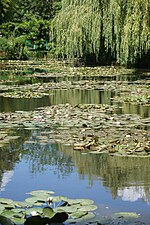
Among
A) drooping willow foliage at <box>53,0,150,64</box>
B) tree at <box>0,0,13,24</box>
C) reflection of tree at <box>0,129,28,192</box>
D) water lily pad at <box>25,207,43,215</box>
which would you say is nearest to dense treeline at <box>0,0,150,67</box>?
drooping willow foliage at <box>53,0,150,64</box>

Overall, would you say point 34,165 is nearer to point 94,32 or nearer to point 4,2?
point 94,32

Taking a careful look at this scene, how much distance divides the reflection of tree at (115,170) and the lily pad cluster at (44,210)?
44 cm

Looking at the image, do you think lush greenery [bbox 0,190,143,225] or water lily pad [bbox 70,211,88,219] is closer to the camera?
lush greenery [bbox 0,190,143,225]

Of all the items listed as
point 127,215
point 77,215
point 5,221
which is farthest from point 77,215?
point 5,221

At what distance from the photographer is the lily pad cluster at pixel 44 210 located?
2.42 metres

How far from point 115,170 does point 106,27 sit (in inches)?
479

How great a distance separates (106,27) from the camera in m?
15.5

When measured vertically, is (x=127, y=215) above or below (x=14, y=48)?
below

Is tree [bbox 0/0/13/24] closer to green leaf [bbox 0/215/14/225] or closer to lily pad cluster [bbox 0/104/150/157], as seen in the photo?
lily pad cluster [bbox 0/104/150/157]

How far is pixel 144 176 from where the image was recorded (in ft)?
11.8

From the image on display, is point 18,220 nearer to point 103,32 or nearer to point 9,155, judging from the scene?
point 9,155

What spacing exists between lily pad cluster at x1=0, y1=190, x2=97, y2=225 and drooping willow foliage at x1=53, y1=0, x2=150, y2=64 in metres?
8.30

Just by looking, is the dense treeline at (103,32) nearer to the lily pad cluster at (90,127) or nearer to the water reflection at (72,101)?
the water reflection at (72,101)

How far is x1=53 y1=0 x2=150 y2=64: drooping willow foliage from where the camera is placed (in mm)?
11616
